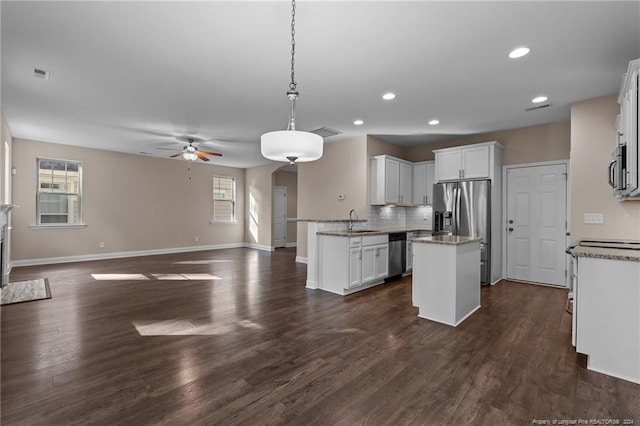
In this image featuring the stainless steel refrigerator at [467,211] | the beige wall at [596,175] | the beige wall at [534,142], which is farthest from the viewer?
the stainless steel refrigerator at [467,211]

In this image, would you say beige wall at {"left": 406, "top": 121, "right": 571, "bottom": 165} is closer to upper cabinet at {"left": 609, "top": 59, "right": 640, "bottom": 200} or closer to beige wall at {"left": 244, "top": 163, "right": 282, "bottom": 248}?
upper cabinet at {"left": 609, "top": 59, "right": 640, "bottom": 200}

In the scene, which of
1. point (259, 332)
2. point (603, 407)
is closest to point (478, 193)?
point (603, 407)

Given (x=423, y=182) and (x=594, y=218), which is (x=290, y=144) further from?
(x=423, y=182)

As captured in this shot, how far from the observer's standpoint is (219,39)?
2.75m

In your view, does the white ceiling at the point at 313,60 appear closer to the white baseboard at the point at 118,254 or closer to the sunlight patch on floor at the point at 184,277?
the sunlight patch on floor at the point at 184,277

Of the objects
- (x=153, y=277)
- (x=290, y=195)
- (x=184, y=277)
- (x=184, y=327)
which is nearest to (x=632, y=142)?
(x=184, y=327)

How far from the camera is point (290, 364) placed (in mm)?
2477

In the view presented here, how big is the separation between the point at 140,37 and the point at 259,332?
2.95m

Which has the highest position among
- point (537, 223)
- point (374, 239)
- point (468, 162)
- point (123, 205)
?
point (468, 162)

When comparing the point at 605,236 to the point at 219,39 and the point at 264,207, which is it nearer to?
the point at 219,39

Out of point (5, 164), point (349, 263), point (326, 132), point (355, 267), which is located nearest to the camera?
point (349, 263)

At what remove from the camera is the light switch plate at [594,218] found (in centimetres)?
400

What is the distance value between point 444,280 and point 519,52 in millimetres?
2399

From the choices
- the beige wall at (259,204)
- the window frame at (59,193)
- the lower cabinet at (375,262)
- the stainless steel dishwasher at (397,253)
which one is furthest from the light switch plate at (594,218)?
the window frame at (59,193)
